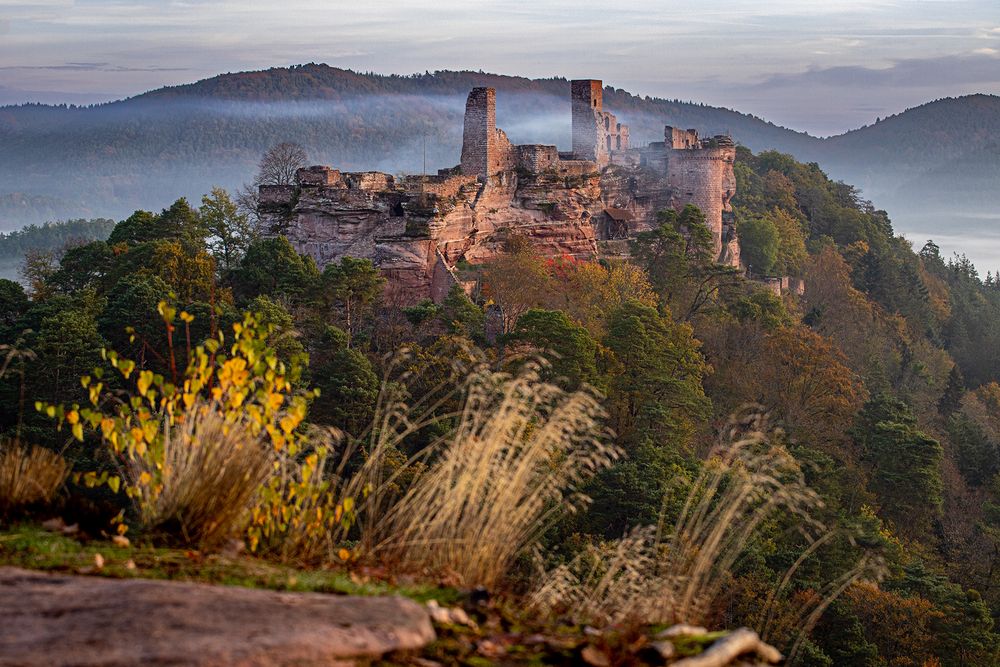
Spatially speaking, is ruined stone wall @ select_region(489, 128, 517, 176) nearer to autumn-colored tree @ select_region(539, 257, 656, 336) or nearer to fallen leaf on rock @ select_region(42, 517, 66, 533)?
autumn-colored tree @ select_region(539, 257, 656, 336)

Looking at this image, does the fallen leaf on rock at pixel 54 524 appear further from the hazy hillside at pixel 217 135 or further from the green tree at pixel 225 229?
the hazy hillside at pixel 217 135

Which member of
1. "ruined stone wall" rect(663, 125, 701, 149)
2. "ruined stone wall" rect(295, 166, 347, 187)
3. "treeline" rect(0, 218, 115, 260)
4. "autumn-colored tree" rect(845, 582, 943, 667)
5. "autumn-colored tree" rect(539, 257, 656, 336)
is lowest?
"autumn-colored tree" rect(845, 582, 943, 667)

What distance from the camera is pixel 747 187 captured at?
77.6 m

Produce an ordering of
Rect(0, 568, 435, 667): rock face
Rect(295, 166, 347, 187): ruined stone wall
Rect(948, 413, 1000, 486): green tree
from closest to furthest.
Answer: Rect(0, 568, 435, 667): rock face → Rect(295, 166, 347, 187): ruined stone wall → Rect(948, 413, 1000, 486): green tree

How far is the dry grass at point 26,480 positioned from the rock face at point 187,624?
1.30m

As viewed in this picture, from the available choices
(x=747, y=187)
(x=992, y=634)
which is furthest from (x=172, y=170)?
(x=992, y=634)

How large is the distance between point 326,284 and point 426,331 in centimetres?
319

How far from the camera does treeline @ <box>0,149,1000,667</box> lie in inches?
1014

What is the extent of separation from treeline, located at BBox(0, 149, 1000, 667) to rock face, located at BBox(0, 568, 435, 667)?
9.60 m

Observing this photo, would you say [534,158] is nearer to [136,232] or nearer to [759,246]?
[136,232]

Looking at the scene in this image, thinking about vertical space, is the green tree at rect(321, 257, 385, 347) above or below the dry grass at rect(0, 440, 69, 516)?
below

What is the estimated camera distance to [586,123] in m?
53.2

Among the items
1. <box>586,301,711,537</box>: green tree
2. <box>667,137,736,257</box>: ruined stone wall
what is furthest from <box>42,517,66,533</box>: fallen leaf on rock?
<box>667,137,736,257</box>: ruined stone wall

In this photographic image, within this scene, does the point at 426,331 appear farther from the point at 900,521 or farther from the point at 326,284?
the point at 900,521
